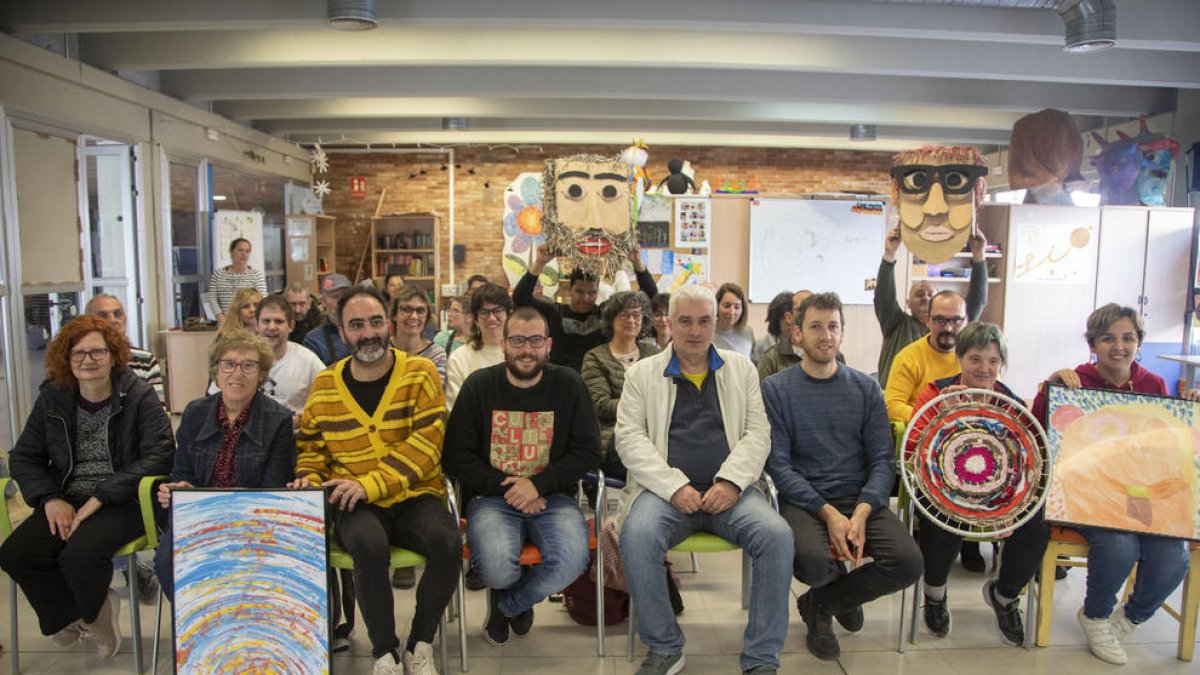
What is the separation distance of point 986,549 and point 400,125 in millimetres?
7299

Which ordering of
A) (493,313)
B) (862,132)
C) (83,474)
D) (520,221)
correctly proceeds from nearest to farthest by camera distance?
1. (83,474)
2. (493,313)
3. (862,132)
4. (520,221)

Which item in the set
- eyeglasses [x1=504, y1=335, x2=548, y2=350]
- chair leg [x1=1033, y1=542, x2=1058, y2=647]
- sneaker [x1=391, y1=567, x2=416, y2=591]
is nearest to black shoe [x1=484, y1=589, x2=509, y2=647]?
sneaker [x1=391, y1=567, x2=416, y2=591]

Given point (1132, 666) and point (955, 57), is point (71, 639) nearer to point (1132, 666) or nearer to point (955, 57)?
point (1132, 666)

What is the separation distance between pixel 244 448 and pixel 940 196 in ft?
9.89

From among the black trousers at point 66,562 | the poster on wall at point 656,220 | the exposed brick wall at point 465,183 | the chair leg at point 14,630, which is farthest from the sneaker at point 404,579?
the exposed brick wall at point 465,183

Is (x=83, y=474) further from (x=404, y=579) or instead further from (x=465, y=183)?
(x=465, y=183)

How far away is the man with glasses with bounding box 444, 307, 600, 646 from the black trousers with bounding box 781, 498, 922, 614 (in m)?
0.74

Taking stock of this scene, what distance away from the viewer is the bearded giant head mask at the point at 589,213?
3402mm

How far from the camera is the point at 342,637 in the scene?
284 centimetres

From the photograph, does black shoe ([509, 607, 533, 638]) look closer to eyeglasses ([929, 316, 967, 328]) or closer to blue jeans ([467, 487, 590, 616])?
blue jeans ([467, 487, 590, 616])

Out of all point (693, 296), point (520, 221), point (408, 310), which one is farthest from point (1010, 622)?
point (520, 221)

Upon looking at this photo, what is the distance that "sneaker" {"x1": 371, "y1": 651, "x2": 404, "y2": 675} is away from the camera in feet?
7.95

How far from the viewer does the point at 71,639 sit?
2.75m

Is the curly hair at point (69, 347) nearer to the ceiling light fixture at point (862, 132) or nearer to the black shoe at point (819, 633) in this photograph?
the black shoe at point (819, 633)
